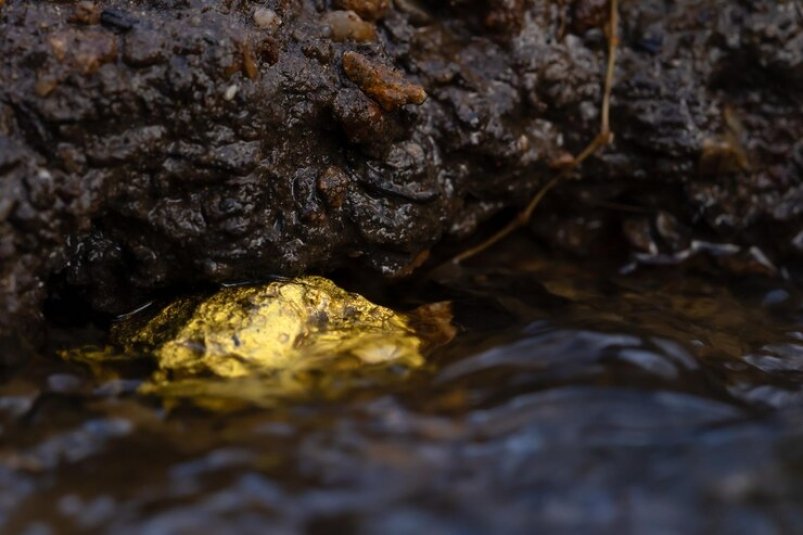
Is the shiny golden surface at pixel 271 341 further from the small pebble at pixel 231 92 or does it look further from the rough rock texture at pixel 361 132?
the small pebble at pixel 231 92

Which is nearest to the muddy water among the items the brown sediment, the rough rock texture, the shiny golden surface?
the shiny golden surface

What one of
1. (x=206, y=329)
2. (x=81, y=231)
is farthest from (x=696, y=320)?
(x=81, y=231)

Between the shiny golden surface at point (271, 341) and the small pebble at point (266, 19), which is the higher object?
the small pebble at point (266, 19)

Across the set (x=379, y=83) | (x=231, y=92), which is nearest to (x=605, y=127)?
(x=379, y=83)

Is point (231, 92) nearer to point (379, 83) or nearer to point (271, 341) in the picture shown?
point (379, 83)

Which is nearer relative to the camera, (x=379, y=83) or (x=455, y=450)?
(x=455, y=450)

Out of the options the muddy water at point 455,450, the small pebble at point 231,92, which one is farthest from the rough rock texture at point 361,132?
the muddy water at point 455,450

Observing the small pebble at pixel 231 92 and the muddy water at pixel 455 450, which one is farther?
the small pebble at pixel 231 92

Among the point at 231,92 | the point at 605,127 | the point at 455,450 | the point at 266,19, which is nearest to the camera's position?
the point at 455,450
